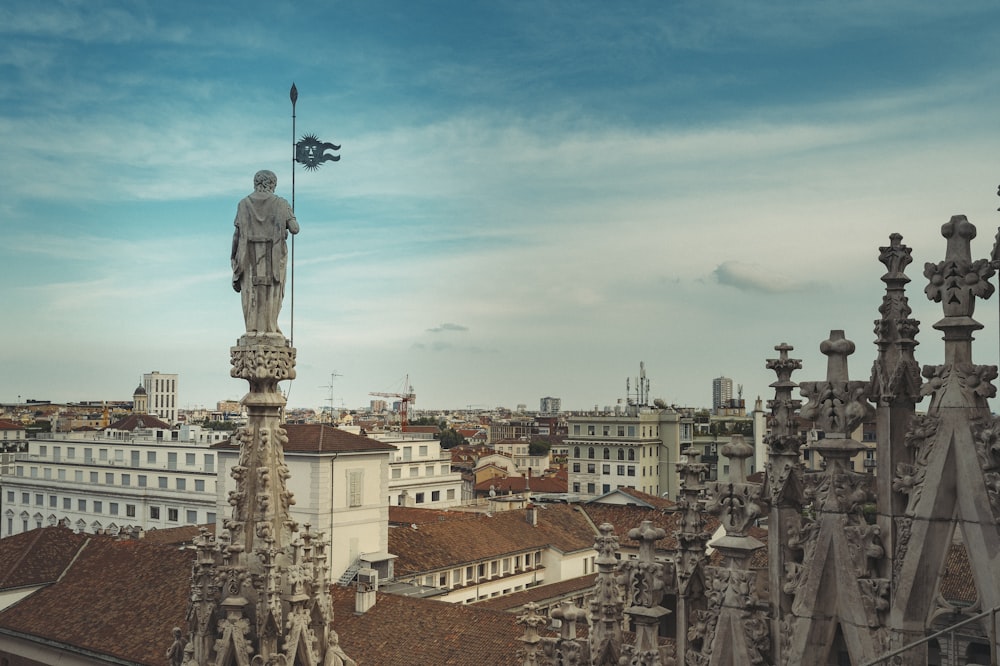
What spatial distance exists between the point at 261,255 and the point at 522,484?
118231 millimetres

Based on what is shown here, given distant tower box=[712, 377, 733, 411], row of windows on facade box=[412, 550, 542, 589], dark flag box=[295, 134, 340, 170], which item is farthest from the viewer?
distant tower box=[712, 377, 733, 411]

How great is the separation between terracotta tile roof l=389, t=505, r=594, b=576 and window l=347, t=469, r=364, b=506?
9.73 feet

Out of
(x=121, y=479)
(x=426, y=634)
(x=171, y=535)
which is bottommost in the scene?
(x=171, y=535)

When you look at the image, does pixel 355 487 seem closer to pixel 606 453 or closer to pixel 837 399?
pixel 606 453

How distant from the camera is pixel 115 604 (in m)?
36.1

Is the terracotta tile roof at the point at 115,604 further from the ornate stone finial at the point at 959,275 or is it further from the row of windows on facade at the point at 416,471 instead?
the row of windows on facade at the point at 416,471

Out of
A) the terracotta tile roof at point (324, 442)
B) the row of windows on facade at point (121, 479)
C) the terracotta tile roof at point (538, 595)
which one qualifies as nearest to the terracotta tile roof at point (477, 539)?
the terracotta tile roof at point (538, 595)

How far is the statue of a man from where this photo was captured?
10.0 metres

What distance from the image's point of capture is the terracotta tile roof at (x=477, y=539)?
5269 cm

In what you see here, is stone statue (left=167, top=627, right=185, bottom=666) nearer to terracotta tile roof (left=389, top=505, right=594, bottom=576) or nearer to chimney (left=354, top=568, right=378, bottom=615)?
chimney (left=354, top=568, right=378, bottom=615)

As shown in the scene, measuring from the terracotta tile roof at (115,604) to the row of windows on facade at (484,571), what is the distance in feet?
52.2

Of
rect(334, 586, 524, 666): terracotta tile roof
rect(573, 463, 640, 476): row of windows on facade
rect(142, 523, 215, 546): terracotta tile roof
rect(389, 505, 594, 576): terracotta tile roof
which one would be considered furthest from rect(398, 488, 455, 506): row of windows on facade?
rect(334, 586, 524, 666): terracotta tile roof

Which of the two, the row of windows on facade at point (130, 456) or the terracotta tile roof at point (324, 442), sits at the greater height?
the terracotta tile roof at point (324, 442)

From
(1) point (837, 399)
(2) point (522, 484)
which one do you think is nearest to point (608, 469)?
(2) point (522, 484)
